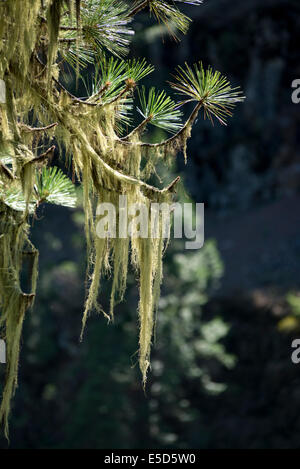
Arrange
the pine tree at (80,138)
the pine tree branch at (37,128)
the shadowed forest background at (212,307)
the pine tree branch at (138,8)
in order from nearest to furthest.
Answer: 1. the pine tree at (80,138)
2. the pine tree branch at (37,128)
3. the pine tree branch at (138,8)
4. the shadowed forest background at (212,307)

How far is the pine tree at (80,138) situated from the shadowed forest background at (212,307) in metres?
6.05

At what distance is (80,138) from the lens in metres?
2.23

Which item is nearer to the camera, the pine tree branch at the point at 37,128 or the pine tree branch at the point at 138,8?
the pine tree branch at the point at 37,128

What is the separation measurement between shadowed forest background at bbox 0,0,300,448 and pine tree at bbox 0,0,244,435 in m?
6.05

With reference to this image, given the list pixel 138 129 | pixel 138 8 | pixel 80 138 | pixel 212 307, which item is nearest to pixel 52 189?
pixel 80 138

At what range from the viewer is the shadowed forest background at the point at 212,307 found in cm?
1164

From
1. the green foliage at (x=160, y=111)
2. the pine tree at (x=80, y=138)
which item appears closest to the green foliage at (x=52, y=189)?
the pine tree at (x=80, y=138)

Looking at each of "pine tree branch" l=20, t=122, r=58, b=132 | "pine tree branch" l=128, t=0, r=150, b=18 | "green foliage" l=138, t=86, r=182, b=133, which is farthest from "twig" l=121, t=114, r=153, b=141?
"pine tree branch" l=128, t=0, r=150, b=18

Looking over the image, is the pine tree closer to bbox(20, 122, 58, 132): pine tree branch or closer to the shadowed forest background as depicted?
bbox(20, 122, 58, 132): pine tree branch

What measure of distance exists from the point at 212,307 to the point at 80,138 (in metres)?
13.3

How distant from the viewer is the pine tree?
6.82ft

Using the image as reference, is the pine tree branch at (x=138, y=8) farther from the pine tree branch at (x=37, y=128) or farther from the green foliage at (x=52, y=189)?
the green foliage at (x=52, y=189)
